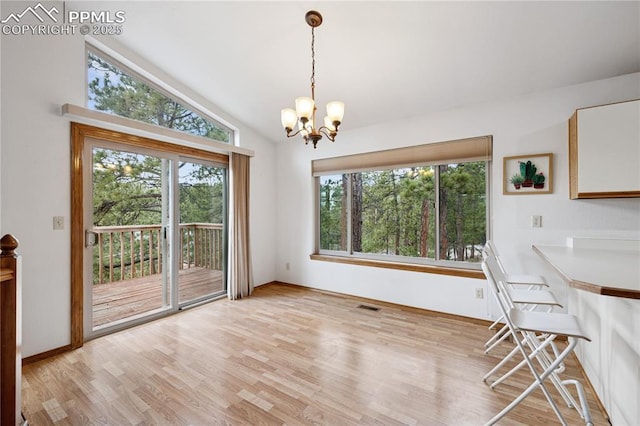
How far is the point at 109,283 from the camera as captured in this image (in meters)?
3.01

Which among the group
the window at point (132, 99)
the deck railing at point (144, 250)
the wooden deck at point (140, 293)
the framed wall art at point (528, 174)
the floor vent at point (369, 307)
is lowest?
the floor vent at point (369, 307)

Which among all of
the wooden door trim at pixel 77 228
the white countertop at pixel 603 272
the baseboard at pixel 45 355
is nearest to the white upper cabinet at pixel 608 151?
the white countertop at pixel 603 272

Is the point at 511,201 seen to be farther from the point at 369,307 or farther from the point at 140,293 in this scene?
the point at 140,293

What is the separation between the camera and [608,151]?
214 cm

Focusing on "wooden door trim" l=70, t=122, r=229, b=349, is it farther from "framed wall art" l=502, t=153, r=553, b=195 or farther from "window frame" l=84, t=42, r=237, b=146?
"framed wall art" l=502, t=153, r=553, b=195

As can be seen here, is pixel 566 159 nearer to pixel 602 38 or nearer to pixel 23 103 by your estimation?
pixel 602 38

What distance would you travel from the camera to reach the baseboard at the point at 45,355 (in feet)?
7.24

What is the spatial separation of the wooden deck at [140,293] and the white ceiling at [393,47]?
8.03 ft

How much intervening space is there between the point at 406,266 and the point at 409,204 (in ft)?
2.58

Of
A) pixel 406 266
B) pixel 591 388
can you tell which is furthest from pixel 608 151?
pixel 406 266

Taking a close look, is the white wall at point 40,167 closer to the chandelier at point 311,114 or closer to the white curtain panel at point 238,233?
the white curtain panel at point 238,233

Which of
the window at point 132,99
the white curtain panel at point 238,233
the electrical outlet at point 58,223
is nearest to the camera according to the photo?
the electrical outlet at point 58,223

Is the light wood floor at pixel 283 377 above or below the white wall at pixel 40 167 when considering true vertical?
below

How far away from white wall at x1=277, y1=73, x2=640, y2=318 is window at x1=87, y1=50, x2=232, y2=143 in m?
1.97
